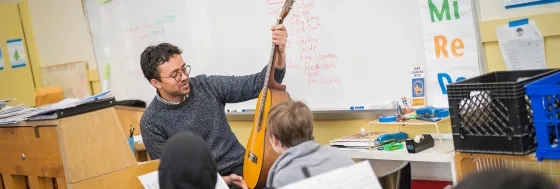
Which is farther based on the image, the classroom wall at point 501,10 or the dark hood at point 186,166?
the classroom wall at point 501,10

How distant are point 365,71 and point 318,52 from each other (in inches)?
10.3

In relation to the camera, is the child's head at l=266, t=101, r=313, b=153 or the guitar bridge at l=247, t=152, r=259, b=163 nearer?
the child's head at l=266, t=101, r=313, b=153

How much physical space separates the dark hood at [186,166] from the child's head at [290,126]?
0.88 meters

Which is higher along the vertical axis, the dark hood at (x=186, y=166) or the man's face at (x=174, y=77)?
the man's face at (x=174, y=77)

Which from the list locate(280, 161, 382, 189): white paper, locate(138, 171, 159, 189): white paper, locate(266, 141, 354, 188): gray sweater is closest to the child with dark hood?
locate(280, 161, 382, 189): white paper

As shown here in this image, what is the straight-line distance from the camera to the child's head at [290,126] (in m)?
2.17

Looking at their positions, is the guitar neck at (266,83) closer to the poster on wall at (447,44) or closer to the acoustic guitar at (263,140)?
the acoustic guitar at (263,140)

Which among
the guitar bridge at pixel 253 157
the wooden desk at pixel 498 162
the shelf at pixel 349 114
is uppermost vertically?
the shelf at pixel 349 114

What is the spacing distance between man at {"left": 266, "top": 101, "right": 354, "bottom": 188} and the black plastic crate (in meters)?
0.49

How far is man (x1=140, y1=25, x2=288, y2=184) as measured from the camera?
298 centimetres

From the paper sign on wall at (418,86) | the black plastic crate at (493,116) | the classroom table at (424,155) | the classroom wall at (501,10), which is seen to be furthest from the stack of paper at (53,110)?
the classroom wall at (501,10)

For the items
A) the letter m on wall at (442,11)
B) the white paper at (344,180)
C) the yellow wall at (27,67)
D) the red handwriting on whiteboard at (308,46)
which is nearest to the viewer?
the white paper at (344,180)

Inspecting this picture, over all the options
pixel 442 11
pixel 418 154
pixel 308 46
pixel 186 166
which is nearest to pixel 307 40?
pixel 308 46

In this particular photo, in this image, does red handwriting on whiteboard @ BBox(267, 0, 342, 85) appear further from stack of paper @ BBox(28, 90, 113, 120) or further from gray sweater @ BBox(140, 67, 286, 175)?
stack of paper @ BBox(28, 90, 113, 120)
